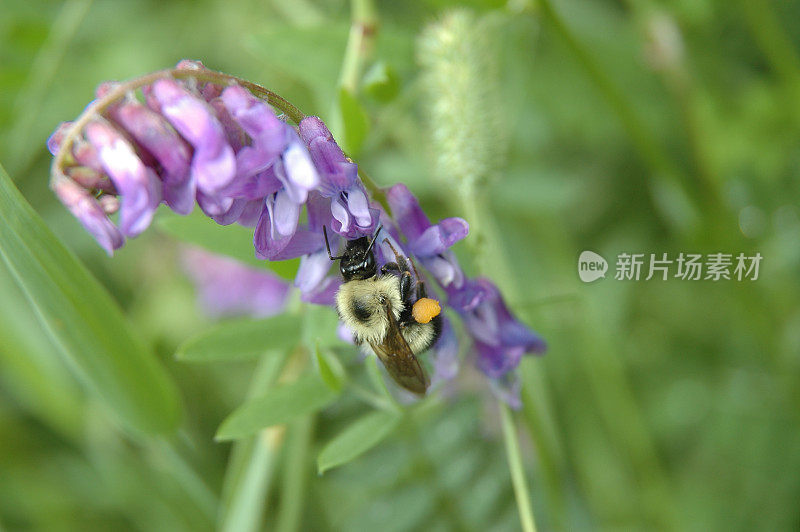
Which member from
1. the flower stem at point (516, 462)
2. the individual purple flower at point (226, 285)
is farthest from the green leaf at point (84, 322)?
the individual purple flower at point (226, 285)

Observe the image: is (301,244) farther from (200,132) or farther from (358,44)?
(358,44)

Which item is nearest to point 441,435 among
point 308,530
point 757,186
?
point 308,530

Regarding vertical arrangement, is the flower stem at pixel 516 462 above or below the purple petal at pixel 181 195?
below

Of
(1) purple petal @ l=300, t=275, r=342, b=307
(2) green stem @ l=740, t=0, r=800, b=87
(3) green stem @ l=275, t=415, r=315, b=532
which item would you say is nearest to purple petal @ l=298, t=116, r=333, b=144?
(1) purple petal @ l=300, t=275, r=342, b=307

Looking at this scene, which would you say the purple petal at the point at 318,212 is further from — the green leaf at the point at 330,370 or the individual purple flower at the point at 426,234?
the green leaf at the point at 330,370

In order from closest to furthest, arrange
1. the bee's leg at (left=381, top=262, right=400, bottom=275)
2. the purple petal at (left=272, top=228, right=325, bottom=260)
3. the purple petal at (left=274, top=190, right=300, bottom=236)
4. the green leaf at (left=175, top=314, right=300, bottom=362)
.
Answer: the purple petal at (left=274, top=190, right=300, bottom=236)
the purple petal at (left=272, top=228, right=325, bottom=260)
the bee's leg at (left=381, top=262, right=400, bottom=275)
the green leaf at (left=175, top=314, right=300, bottom=362)

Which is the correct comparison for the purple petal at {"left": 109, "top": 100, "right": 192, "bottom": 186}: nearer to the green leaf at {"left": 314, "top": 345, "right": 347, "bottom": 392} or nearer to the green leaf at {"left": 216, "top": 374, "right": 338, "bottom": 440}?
the green leaf at {"left": 314, "top": 345, "right": 347, "bottom": 392}
